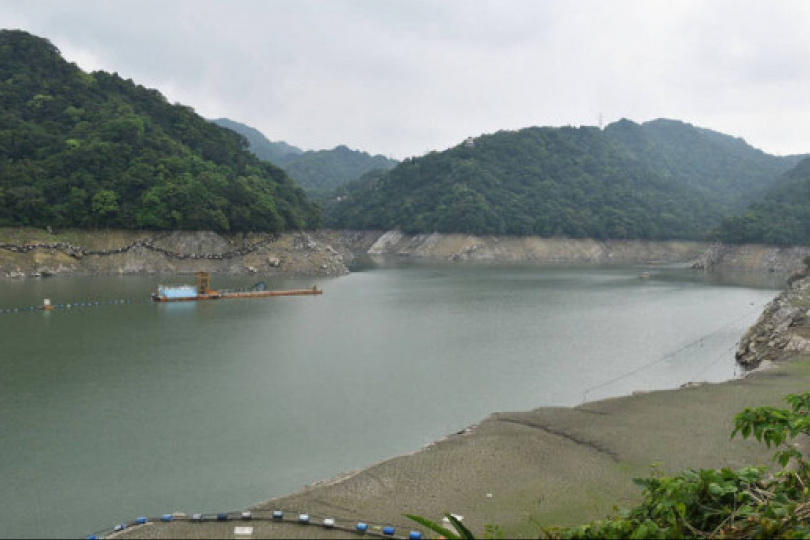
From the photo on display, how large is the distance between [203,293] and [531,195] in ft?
299

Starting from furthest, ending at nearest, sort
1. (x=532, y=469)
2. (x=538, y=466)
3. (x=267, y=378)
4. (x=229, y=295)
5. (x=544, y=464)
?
(x=229, y=295) < (x=267, y=378) < (x=544, y=464) < (x=538, y=466) < (x=532, y=469)

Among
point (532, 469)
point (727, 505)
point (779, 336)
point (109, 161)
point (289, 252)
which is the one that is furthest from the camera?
point (289, 252)

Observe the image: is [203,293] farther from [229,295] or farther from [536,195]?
[536,195]

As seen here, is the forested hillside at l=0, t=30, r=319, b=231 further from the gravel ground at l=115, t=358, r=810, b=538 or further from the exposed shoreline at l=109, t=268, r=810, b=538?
the gravel ground at l=115, t=358, r=810, b=538

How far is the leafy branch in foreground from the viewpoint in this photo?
6.91 metres

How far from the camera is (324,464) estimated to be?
16141 mm

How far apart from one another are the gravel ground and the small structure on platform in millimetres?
35751

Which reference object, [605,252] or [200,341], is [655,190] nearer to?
[605,252]

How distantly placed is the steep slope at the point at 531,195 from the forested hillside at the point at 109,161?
147 feet

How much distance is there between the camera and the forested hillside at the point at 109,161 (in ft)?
206

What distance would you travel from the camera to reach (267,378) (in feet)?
82.8

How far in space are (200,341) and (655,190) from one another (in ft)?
434

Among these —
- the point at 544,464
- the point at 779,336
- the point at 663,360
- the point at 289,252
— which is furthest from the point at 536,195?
the point at 544,464

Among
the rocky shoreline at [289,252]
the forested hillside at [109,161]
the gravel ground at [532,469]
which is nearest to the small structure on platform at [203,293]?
the rocky shoreline at [289,252]
